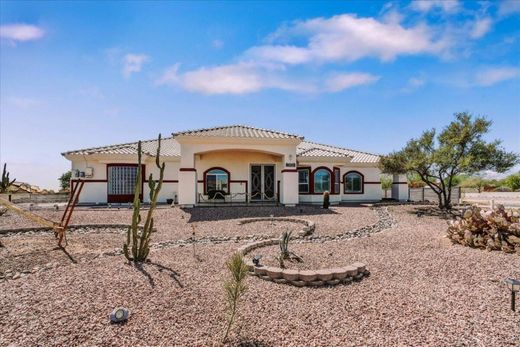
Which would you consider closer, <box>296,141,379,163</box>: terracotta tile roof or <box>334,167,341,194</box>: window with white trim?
<box>334,167,341,194</box>: window with white trim

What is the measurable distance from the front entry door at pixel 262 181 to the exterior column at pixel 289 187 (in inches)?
126

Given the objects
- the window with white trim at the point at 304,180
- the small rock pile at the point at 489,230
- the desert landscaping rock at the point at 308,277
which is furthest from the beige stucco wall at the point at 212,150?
the desert landscaping rock at the point at 308,277

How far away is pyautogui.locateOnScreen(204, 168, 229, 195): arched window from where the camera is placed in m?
22.3

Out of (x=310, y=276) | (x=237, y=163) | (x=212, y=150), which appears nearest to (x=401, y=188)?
(x=237, y=163)

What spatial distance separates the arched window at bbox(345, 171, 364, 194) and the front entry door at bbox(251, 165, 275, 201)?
6565 mm

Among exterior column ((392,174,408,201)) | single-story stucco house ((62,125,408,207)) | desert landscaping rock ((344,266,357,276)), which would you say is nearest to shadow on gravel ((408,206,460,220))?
single-story stucco house ((62,125,408,207))

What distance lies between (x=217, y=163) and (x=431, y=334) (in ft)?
62.4

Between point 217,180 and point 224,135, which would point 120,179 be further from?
point 224,135

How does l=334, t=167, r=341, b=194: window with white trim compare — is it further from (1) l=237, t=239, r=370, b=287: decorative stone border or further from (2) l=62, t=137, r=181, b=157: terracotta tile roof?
(1) l=237, t=239, r=370, b=287: decorative stone border

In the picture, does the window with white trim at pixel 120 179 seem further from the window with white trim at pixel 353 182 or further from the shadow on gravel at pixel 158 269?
the shadow on gravel at pixel 158 269

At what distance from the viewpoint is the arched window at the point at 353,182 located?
1011 inches

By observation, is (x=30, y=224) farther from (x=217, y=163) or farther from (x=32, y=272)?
(x=217, y=163)

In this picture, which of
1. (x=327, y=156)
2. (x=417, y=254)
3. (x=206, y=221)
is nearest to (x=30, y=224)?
(x=206, y=221)

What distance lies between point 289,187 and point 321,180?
15.5ft
